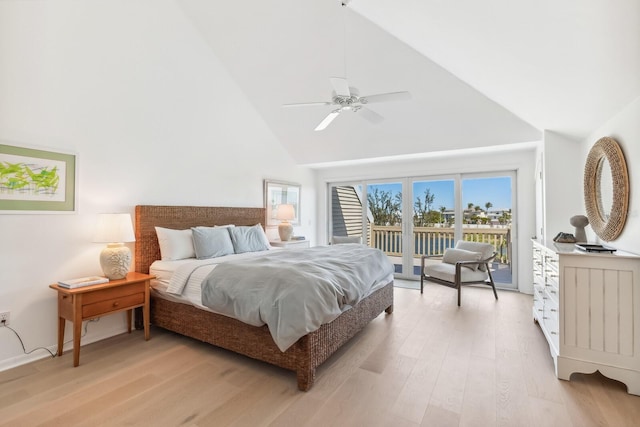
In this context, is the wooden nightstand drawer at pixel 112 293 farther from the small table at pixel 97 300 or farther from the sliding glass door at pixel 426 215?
the sliding glass door at pixel 426 215

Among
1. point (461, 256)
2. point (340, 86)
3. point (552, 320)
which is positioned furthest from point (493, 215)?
point (340, 86)

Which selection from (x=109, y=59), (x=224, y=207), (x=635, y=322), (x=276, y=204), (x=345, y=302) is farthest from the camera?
(x=276, y=204)

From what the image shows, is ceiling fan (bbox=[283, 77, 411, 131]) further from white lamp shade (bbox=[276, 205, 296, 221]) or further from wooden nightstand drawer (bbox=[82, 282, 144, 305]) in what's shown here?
white lamp shade (bbox=[276, 205, 296, 221])

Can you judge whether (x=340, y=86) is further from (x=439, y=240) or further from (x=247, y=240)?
(x=439, y=240)

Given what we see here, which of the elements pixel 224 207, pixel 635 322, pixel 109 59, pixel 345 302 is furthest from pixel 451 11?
pixel 224 207

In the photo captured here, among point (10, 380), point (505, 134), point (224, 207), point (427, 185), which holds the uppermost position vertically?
point (505, 134)

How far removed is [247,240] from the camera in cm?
410

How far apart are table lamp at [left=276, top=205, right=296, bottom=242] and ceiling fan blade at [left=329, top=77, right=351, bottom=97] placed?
2859 mm

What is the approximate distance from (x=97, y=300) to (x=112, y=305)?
0.47ft

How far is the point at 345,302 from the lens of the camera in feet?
8.14

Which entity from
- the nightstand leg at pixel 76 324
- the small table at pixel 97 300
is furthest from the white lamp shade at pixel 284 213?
the nightstand leg at pixel 76 324

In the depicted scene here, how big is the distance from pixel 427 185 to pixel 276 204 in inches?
108

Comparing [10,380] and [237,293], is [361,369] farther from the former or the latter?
[10,380]

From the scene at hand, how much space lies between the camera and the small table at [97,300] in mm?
2502
